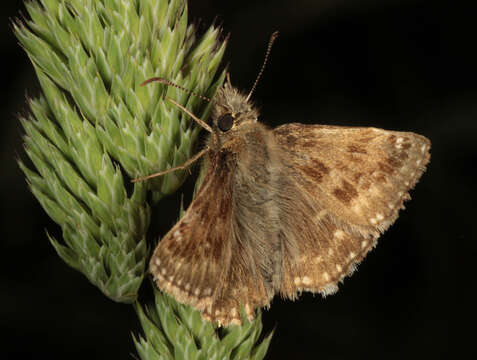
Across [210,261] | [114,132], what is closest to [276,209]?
[210,261]

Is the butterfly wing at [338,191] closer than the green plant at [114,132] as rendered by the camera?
No

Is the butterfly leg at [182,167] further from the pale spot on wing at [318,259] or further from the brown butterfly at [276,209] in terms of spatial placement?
the pale spot on wing at [318,259]

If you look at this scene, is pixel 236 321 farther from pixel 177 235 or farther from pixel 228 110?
pixel 228 110

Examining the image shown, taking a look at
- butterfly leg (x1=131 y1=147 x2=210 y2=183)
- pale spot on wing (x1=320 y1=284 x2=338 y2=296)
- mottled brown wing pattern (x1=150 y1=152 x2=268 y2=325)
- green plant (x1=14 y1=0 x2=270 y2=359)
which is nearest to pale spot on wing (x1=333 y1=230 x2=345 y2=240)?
pale spot on wing (x1=320 y1=284 x2=338 y2=296)

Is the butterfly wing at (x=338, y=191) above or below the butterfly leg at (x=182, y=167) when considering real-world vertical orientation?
below

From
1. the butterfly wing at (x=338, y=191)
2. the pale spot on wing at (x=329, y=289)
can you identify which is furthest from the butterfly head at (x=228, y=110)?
the pale spot on wing at (x=329, y=289)

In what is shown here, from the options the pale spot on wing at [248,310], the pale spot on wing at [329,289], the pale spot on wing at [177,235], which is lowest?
the pale spot on wing at [329,289]
